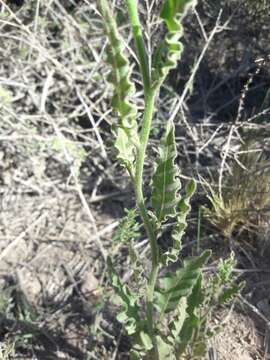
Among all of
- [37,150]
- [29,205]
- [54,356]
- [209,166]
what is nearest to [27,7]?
[37,150]

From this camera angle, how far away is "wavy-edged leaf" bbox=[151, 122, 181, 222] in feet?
4.01

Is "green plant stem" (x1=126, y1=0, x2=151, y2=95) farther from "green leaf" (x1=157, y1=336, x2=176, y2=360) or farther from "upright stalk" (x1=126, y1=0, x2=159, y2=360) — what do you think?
"green leaf" (x1=157, y1=336, x2=176, y2=360)

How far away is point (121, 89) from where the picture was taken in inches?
38.8

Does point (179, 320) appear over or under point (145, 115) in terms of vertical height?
under

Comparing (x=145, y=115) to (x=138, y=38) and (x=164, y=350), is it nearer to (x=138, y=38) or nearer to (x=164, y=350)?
(x=138, y=38)

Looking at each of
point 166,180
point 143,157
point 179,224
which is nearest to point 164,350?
point 179,224

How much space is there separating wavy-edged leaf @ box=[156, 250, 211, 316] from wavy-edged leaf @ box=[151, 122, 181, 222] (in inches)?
7.5

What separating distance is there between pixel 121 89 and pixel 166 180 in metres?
0.32

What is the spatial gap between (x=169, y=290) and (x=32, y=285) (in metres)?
0.65

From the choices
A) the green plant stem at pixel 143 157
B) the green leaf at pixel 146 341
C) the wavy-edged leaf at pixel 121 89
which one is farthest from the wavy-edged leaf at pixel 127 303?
the wavy-edged leaf at pixel 121 89

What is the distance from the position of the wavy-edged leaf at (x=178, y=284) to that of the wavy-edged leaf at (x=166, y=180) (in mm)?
190

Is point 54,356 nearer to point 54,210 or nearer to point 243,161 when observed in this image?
point 54,210

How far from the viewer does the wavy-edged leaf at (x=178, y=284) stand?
1405 millimetres

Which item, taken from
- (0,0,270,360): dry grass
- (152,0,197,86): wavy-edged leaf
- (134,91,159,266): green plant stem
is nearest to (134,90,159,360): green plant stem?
(134,91,159,266): green plant stem
